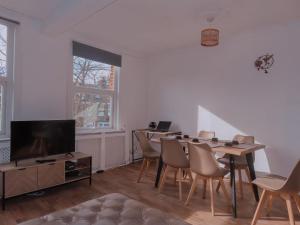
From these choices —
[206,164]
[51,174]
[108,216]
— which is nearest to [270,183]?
[206,164]

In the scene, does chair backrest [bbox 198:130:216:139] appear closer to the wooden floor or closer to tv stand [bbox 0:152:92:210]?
the wooden floor

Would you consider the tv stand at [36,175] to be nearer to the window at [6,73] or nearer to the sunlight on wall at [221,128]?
the window at [6,73]

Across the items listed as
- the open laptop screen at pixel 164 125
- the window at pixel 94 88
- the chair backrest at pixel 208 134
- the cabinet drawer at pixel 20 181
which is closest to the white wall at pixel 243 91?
the open laptop screen at pixel 164 125

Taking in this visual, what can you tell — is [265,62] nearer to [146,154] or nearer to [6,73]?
[146,154]

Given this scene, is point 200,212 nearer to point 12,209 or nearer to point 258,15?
point 12,209

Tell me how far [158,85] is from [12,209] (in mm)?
3554

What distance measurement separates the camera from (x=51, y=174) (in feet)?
9.52

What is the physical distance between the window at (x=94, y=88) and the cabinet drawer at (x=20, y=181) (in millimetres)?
1307

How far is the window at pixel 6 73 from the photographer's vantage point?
9.73ft

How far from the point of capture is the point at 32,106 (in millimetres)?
3152

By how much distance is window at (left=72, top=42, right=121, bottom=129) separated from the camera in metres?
3.83

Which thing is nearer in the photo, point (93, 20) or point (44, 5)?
point (44, 5)

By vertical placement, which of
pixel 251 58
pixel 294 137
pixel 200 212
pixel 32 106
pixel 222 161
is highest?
pixel 251 58

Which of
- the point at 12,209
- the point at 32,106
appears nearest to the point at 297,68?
the point at 32,106
